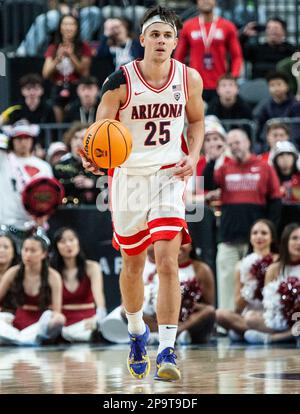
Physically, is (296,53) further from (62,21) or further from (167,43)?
(167,43)

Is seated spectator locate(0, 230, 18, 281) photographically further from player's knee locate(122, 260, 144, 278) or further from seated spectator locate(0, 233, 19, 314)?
player's knee locate(122, 260, 144, 278)

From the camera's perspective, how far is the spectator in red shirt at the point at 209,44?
15.9 m

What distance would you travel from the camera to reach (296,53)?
16.5 meters

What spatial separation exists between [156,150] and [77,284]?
462cm

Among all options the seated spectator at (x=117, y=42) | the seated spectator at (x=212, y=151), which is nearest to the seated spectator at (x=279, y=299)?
the seated spectator at (x=212, y=151)

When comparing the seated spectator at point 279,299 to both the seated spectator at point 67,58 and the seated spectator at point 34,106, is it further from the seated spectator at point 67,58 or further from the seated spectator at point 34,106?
the seated spectator at point 67,58

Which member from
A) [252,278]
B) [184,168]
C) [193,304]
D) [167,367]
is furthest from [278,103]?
[167,367]

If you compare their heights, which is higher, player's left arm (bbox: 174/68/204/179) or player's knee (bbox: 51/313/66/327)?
player's left arm (bbox: 174/68/204/179)

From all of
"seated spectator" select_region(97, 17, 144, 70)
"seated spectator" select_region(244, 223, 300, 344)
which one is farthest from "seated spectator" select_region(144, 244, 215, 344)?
"seated spectator" select_region(97, 17, 144, 70)

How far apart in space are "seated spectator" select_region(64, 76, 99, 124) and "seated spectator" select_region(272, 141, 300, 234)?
2621mm

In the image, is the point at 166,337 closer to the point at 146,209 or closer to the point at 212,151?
the point at 146,209

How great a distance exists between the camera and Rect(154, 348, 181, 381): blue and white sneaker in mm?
7836

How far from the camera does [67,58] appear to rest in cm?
1602

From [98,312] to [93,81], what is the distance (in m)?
3.56
